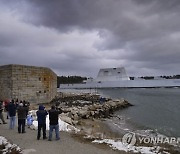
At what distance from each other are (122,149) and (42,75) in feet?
65.2

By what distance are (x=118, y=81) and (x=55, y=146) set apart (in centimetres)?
11205

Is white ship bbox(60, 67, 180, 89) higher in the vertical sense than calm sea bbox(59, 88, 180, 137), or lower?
higher

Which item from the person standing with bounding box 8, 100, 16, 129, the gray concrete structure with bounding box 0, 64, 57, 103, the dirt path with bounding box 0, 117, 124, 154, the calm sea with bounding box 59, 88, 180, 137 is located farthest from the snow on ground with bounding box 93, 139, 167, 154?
the gray concrete structure with bounding box 0, 64, 57, 103

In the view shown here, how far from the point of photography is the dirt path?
10383mm

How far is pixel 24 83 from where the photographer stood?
1049 inches

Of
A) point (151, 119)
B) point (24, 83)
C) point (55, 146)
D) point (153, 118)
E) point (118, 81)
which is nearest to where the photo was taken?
point (55, 146)

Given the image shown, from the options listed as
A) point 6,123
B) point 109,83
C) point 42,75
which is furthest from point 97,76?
point 6,123

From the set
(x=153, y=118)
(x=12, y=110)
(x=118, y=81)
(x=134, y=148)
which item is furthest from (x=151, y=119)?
(x=118, y=81)

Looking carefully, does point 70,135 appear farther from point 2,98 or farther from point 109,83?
point 109,83

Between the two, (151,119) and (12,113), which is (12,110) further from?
(151,119)

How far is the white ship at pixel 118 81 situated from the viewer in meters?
123

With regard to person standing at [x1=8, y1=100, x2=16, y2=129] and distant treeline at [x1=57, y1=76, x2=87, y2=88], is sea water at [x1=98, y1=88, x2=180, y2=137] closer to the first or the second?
person standing at [x1=8, y1=100, x2=16, y2=129]

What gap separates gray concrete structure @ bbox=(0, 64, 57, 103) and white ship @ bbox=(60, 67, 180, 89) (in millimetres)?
93618

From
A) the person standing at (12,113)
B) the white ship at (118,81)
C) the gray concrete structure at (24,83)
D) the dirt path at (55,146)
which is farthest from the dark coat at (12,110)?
the white ship at (118,81)
